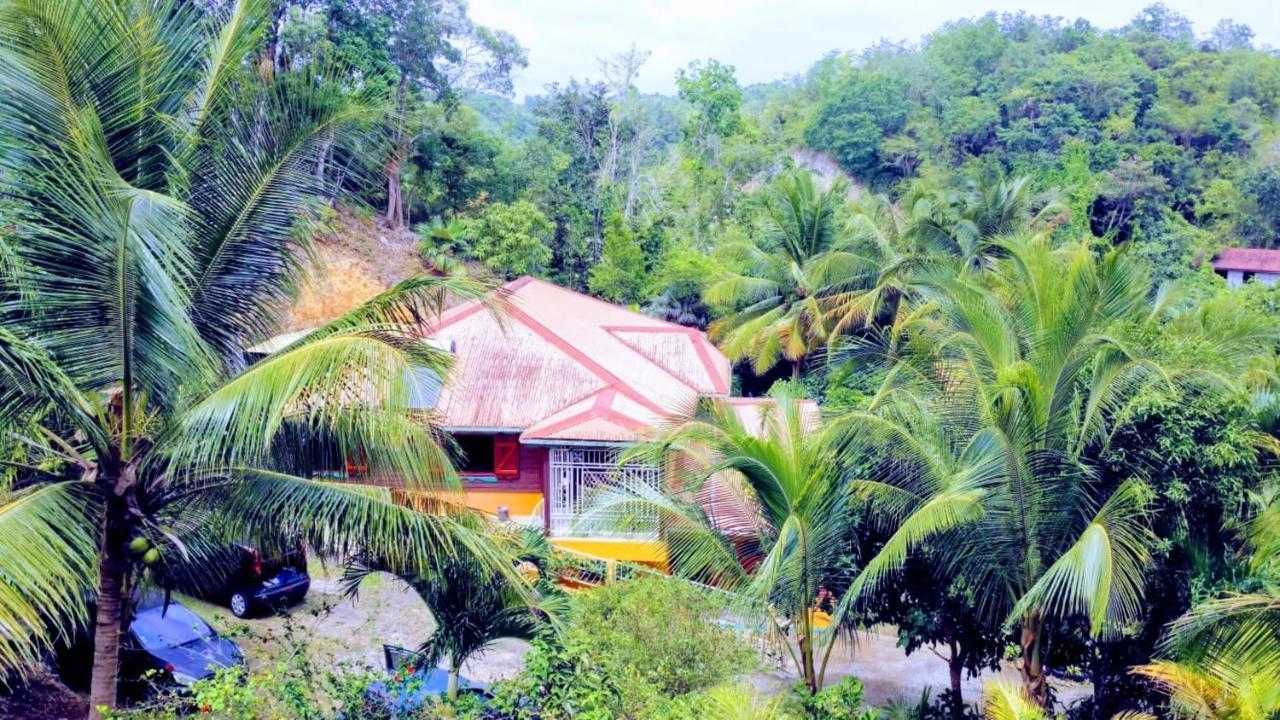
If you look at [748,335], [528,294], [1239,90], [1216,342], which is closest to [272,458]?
[1216,342]

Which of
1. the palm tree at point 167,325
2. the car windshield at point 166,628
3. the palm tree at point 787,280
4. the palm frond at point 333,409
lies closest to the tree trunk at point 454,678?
the palm tree at point 167,325

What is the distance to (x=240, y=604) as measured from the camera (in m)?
13.1

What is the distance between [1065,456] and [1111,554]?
1.29 meters

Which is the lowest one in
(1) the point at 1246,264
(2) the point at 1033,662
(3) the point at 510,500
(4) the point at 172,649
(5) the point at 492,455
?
(4) the point at 172,649

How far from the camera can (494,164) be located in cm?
3306

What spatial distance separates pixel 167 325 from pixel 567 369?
11.7 m

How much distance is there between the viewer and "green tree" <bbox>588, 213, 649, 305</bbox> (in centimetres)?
3103

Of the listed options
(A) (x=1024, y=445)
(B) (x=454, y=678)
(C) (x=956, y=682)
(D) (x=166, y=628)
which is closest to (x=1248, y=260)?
(C) (x=956, y=682)

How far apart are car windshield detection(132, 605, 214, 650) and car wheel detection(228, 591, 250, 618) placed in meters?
1.58

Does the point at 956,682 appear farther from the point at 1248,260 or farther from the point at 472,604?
the point at 1248,260

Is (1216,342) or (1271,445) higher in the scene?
(1216,342)

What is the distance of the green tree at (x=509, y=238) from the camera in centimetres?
2930

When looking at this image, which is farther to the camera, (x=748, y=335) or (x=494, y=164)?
(x=494, y=164)

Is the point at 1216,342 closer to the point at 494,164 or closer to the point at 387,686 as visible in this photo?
the point at 387,686
